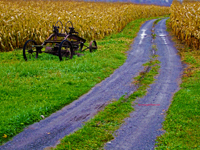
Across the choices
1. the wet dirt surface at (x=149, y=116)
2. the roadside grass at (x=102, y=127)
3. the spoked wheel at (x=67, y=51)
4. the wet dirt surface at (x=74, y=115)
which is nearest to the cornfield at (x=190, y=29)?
the wet dirt surface at (x=149, y=116)

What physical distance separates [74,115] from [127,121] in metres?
1.72

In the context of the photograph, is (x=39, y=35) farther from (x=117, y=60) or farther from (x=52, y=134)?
(x=52, y=134)

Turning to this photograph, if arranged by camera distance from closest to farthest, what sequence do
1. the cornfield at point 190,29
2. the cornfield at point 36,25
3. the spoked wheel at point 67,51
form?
the spoked wheel at point 67,51, the cornfield at point 36,25, the cornfield at point 190,29

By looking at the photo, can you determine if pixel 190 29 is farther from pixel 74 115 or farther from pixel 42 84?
pixel 74 115

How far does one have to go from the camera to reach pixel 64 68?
40.2 ft

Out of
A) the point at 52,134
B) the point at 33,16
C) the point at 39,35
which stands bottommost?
the point at 52,134

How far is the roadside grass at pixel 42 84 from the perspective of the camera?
687 cm

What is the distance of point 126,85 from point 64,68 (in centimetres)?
372

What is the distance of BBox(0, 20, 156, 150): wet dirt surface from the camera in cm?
571

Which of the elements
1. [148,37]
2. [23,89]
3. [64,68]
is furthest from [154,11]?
[23,89]

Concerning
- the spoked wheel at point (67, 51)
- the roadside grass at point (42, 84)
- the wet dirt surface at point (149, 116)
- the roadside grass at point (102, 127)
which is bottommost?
the wet dirt surface at point (149, 116)

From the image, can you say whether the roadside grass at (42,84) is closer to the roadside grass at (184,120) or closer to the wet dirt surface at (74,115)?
the wet dirt surface at (74,115)

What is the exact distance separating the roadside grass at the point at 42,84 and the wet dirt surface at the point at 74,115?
290 mm

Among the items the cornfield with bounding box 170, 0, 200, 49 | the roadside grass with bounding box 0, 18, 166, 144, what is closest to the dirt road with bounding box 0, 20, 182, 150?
the roadside grass with bounding box 0, 18, 166, 144
